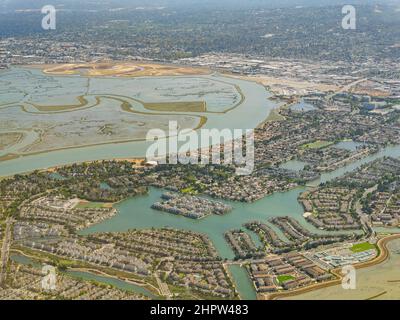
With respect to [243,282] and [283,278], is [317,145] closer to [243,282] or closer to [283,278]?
[283,278]

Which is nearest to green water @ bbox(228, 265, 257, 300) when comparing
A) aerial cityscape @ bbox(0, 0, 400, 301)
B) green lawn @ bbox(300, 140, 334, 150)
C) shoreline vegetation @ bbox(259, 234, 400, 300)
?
aerial cityscape @ bbox(0, 0, 400, 301)

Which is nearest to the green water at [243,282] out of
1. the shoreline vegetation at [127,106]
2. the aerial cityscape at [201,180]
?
the aerial cityscape at [201,180]

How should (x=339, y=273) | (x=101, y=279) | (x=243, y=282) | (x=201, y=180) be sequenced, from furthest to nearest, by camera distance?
(x=201, y=180) < (x=339, y=273) < (x=101, y=279) < (x=243, y=282)

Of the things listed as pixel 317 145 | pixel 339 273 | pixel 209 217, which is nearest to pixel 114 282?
pixel 209 217

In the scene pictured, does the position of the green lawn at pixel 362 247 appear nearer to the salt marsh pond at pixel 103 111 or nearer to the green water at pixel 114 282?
the green water at pixel 114 282
